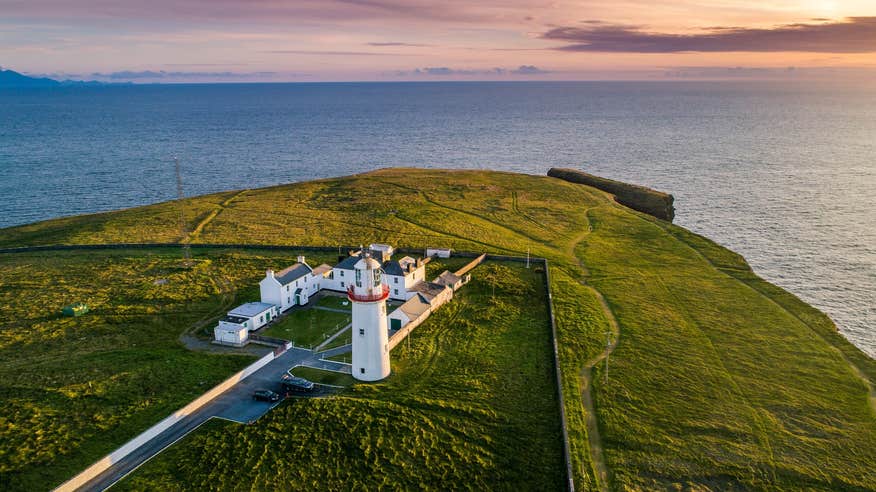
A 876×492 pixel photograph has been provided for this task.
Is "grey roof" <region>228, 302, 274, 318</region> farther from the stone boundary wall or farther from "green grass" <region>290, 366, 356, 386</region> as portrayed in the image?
"green grass" <region>290, 366, 356, 386</region>

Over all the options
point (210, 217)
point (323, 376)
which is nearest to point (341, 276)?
point (323, 376)

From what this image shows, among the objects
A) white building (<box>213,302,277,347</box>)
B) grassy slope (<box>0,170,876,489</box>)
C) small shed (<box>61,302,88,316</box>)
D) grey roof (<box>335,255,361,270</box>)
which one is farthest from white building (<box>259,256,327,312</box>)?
grassy slope (<box>0,170,876,489</box>)

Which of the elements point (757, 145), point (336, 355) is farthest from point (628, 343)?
point (757, 145)

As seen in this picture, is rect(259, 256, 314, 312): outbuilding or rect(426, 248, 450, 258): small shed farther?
rect(426, 248, 450, 258): small shed

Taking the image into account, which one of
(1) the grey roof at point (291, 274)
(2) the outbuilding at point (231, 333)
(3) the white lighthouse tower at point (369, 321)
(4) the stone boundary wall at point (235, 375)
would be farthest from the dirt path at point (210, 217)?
(3) the white lighthouse tower at point (369, 321)

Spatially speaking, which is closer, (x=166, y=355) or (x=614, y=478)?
(x=614, y=478)

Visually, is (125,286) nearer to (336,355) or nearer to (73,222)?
(336,355)

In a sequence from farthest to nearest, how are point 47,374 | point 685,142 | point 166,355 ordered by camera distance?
point 685,142
point 166,355
point 47,374

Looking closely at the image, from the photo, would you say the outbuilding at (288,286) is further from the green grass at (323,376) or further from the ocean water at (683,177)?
the ocean water at (683,177)
